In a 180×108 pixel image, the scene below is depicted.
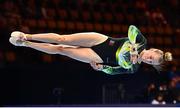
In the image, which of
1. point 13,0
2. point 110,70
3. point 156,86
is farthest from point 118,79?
point 110,70

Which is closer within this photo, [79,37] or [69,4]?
[79,37]

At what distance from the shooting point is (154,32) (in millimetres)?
11898

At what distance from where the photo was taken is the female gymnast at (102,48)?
19.4ft

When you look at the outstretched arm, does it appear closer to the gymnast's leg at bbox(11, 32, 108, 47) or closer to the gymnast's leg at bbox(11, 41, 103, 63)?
the gymnast's leg at bbox(11, 41, 103, 63)

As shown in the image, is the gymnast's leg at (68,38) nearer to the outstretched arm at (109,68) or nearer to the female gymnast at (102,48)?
the female gymnast at (102,48)

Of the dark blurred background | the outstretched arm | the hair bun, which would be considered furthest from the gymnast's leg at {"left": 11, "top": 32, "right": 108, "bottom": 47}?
the dark blurred background

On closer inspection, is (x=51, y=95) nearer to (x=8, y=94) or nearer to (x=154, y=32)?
(x=8, y=94)

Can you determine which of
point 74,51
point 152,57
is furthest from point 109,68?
point 152,57

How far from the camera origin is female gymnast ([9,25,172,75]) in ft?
19.4

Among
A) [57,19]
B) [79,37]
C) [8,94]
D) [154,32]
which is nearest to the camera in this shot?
[79,37]

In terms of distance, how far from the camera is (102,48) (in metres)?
6.10

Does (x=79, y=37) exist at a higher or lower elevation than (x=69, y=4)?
lower

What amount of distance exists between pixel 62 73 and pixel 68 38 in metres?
3.45

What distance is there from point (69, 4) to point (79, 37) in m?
5.47
